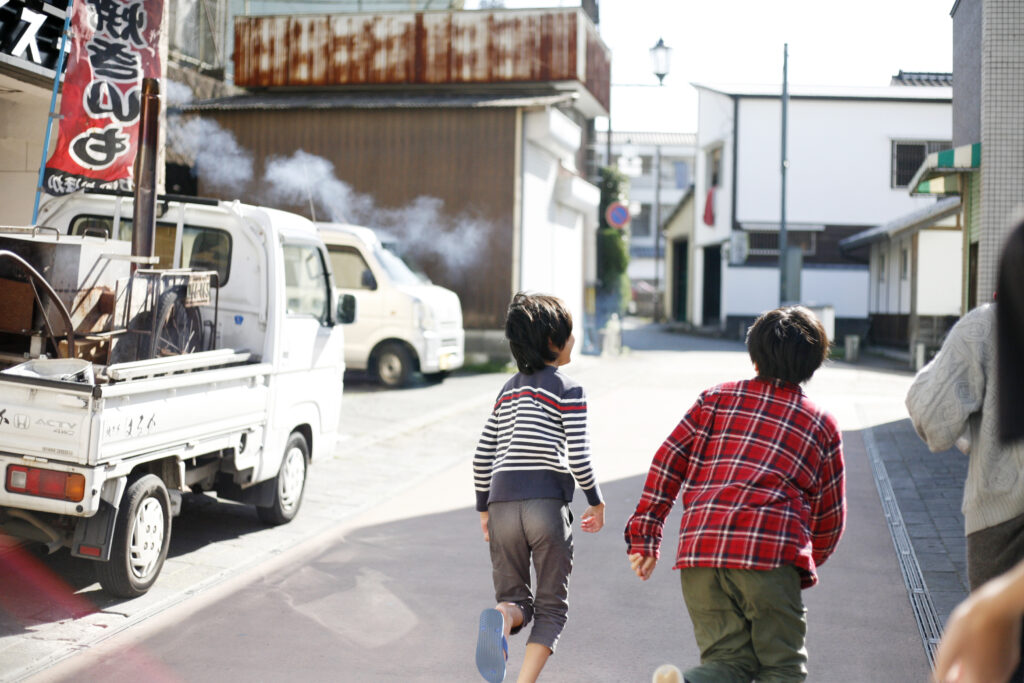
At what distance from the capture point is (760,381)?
3559 millimetres

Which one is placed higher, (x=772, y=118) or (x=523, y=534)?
(x=772, y=118)

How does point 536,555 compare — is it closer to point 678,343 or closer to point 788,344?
point 788,344

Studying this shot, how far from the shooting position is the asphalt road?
195 inches

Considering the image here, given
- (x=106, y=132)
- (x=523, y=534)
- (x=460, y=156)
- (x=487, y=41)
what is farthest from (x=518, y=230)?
(x=523, y=534)

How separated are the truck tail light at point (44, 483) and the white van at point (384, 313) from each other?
37.1 ft

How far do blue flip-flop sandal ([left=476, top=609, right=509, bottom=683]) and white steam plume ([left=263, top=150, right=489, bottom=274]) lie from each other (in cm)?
1720

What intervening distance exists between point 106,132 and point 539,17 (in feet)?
51.1

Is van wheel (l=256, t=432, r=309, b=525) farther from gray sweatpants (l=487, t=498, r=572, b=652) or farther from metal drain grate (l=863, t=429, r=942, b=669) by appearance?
metal drain grate (l=863, t=429, r=942, b=669)

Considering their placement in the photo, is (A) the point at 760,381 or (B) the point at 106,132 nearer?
(A) the point at 760,381

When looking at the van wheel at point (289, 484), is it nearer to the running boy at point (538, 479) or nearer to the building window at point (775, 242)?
the running boy at point (538, 479)

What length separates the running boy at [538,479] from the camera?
4.19 meters

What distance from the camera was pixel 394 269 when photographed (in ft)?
56.2

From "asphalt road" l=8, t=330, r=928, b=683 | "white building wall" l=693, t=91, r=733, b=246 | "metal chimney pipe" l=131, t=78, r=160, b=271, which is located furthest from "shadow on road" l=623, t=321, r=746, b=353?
"metal chimney pipe" l=131, t=78, r=160, b=271

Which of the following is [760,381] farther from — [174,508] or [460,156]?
[460,156]
